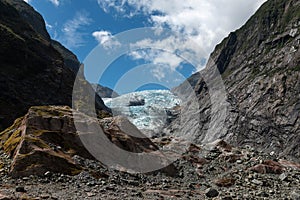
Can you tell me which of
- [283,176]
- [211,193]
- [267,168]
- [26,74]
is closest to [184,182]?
[211,193]

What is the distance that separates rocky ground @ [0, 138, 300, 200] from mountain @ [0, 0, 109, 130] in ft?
193

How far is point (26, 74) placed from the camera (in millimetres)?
106875

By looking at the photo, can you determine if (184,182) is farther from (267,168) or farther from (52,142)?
(52,142)

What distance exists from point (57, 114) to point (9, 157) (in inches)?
284

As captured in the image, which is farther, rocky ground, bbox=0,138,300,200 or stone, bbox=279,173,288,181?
stone, bbox=279,173,288,181

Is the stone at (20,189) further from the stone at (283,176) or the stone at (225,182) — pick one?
the stone at (283,176)

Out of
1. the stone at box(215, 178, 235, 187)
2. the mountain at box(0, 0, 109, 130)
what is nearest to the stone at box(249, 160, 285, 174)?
the stone at box(215, 178, 235, 187)

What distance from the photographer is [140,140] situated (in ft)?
116

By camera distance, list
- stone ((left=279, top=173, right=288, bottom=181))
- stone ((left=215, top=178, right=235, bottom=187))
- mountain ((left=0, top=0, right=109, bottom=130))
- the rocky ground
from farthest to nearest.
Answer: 1. mountain ((left=0, top=0, right=109, bottom=130))
2. stone ((left=279, top=173, right=288, bottom=181))
3. stone ((left=215, top=178, right=235, bottom=187))
4. the rocky ground

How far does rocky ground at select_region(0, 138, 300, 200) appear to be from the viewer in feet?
70.7

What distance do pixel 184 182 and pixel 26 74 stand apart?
88.1 m

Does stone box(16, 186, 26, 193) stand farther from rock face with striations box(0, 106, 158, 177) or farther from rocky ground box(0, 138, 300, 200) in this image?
rock face with striations box(0, 106, 158, 177)

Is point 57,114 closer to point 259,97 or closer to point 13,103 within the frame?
point 13,103

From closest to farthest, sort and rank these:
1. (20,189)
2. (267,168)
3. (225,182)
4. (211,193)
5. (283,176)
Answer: (20,189) < (211,193) < (225,182) < (283,176) < (267,168)
